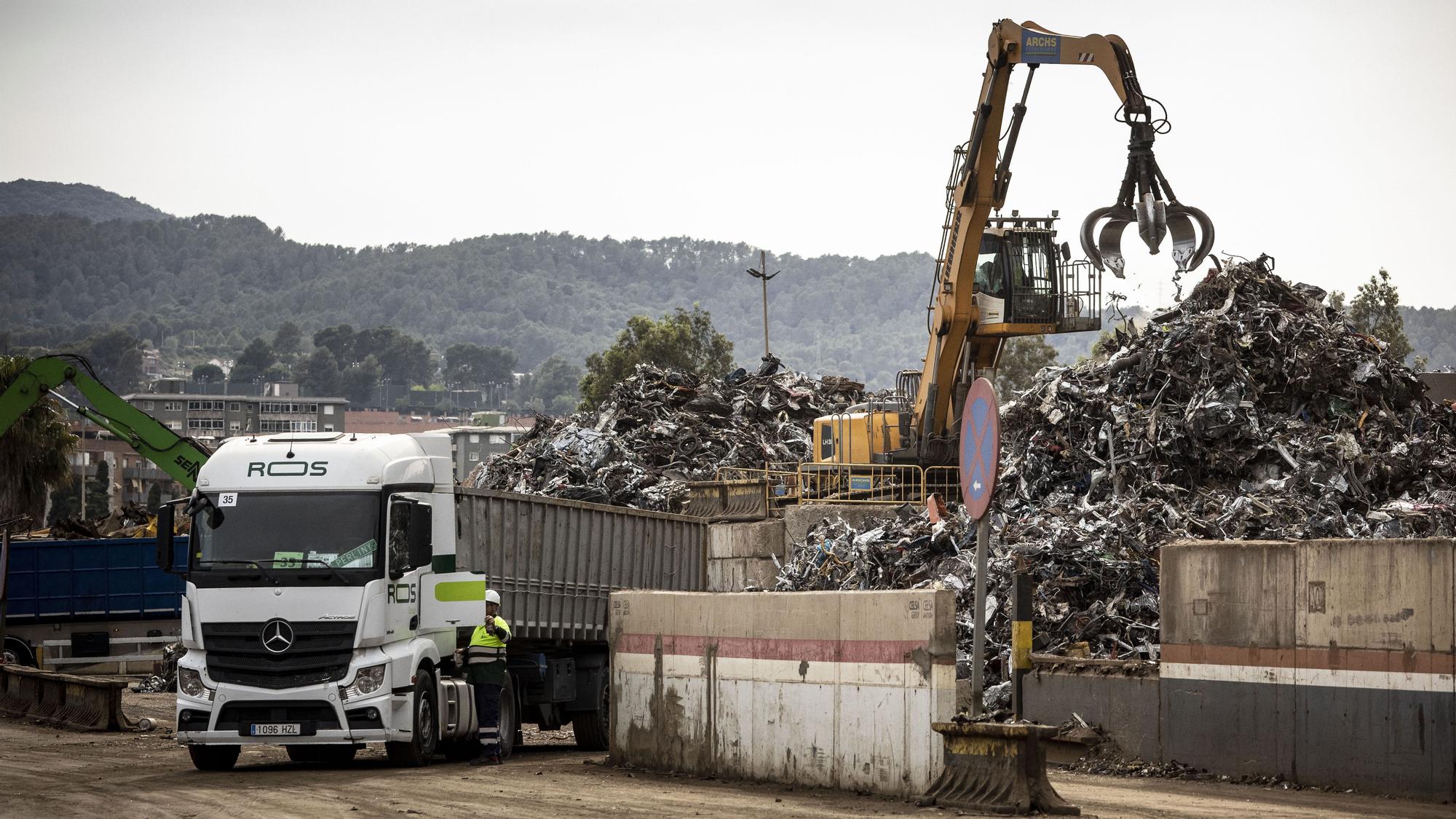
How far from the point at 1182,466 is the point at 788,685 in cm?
1353

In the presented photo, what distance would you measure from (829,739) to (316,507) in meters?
5.70

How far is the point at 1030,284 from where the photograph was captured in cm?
2984

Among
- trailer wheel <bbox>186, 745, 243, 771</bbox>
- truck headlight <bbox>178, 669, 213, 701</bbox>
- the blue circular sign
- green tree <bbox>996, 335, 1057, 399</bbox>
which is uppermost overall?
green tree <bbox>996, 335, 1057, 399</bbox>

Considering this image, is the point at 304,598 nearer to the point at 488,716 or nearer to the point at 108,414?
the point at 488,716

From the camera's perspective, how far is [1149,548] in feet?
73.4

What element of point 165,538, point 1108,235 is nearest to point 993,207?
point 1108,235

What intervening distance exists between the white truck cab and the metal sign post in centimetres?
671

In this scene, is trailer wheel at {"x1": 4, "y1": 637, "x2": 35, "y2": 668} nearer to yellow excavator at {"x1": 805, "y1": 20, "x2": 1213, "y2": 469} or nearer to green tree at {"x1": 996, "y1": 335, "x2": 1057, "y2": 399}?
yellow excavator at {"x1": 805, "y1": 20, "x2": 1213, "y2": 469}

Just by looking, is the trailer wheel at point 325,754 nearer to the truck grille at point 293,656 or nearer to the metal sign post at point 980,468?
the truck grille at point 293,656

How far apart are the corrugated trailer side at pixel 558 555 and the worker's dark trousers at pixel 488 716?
133 centimetres

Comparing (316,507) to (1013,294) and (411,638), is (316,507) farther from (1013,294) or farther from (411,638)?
(1013,294)

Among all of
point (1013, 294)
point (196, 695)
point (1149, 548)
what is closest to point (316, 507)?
point (196, 695)

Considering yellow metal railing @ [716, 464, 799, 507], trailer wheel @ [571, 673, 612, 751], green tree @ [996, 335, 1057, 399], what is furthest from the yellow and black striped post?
green tree @ [996, 335, 1057, 399]

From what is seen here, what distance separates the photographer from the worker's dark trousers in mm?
17625
